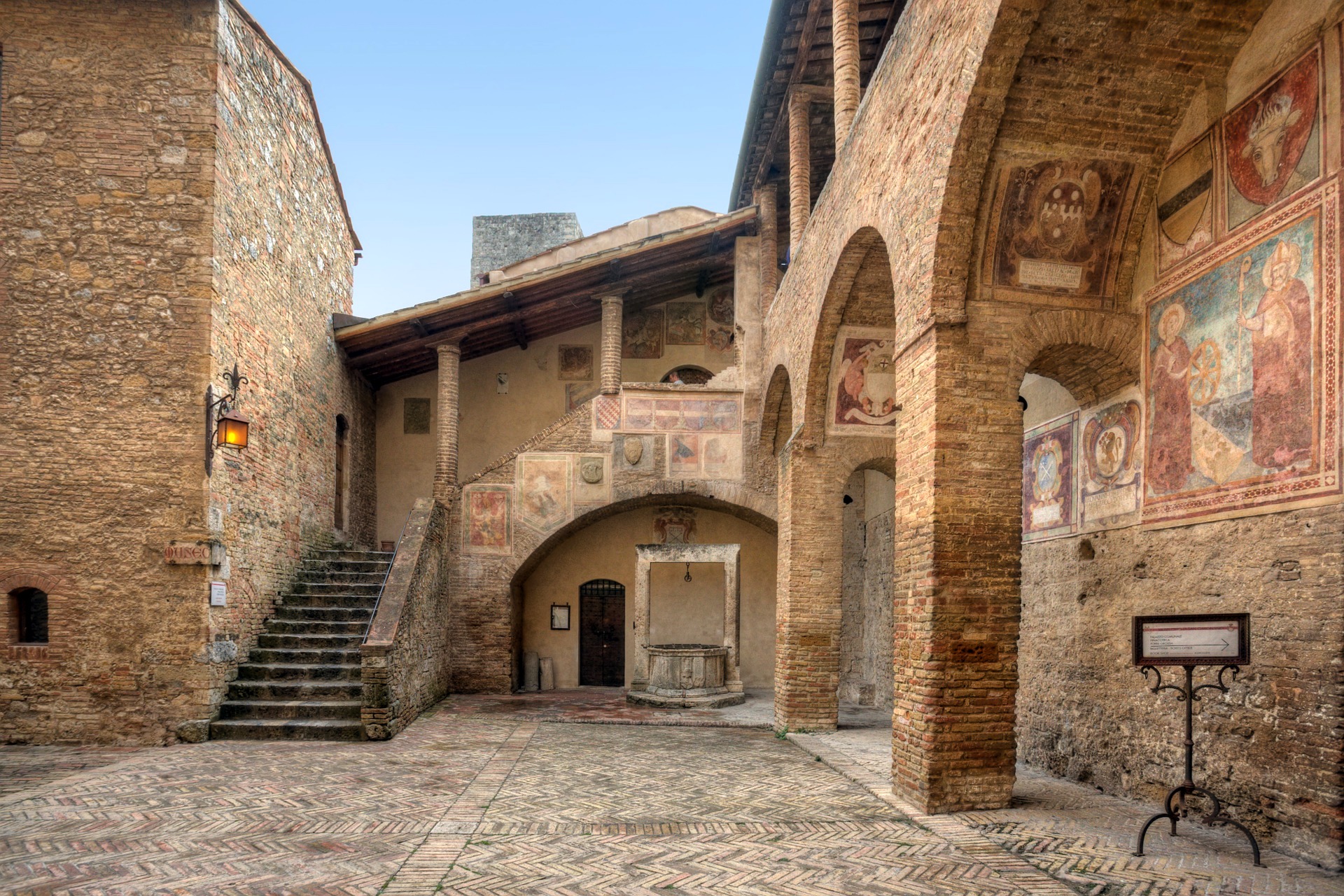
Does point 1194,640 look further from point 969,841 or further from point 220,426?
point 220,426

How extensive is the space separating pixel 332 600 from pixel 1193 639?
9647mm

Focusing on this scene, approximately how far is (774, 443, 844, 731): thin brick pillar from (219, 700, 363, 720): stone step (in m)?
4.53

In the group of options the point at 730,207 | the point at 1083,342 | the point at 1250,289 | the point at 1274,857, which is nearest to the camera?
the point at 1274,857

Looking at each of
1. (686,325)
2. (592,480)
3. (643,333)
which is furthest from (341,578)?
(686,325)

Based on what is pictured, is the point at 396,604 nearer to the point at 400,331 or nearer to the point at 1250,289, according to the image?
the point at 400,331

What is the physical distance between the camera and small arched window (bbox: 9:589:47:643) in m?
8.83

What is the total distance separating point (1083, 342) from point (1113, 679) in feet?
8.01

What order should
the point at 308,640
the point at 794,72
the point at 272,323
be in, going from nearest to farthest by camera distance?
the point at 308,640 → the point at 272,323 → the point at 794,72

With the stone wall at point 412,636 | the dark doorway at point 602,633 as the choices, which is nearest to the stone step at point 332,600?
the stone wall at point 412,636

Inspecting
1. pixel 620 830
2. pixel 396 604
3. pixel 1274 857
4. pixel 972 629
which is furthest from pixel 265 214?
pixel 1274 857

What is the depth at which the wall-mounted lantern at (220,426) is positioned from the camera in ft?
29.3

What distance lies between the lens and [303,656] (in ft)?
33.3

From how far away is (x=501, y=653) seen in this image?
45.2ft

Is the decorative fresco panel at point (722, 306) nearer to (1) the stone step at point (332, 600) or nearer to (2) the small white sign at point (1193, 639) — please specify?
(1) the stone step at point (332, 600)
